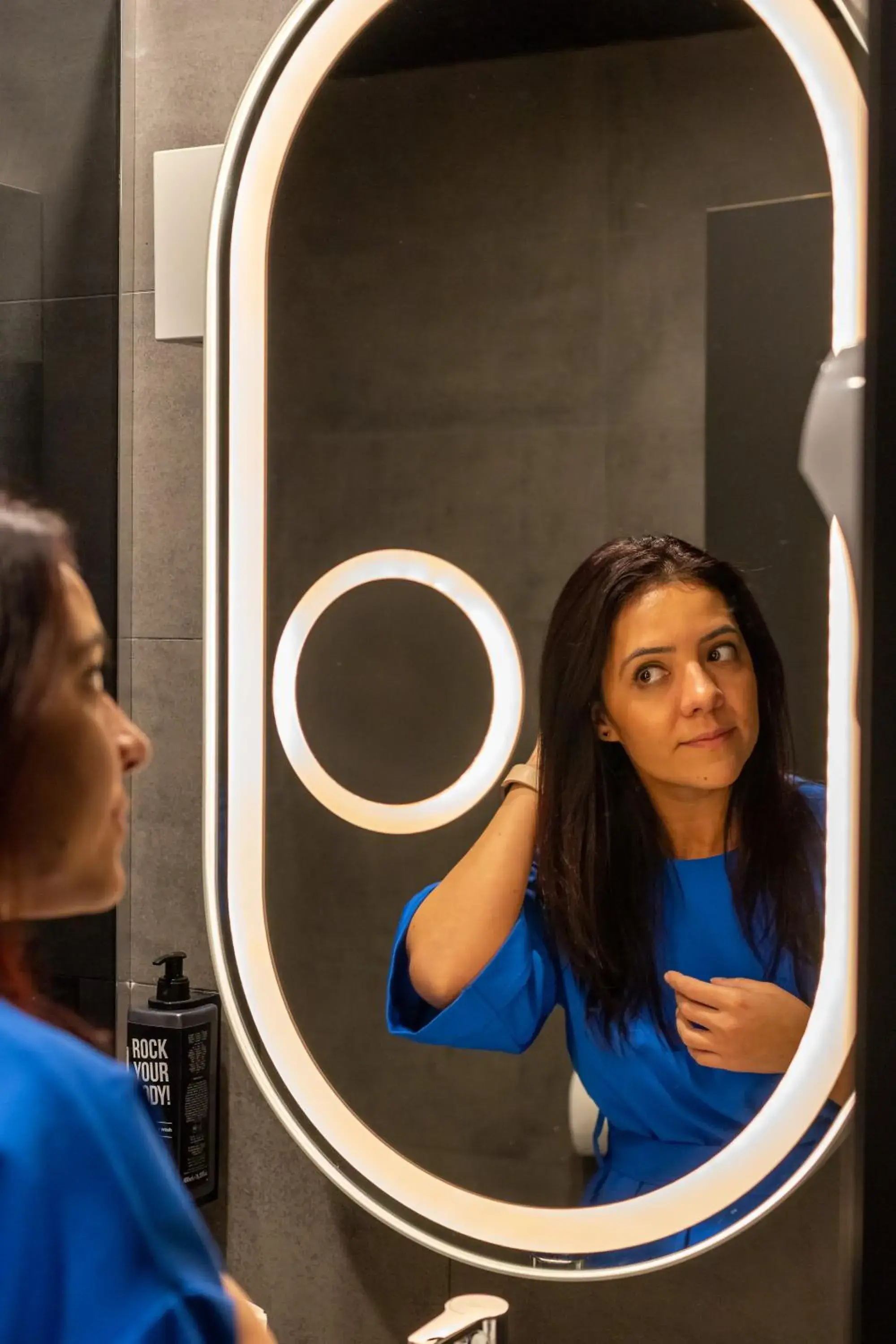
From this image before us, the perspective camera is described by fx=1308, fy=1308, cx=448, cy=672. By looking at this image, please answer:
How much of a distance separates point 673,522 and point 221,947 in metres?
0.47

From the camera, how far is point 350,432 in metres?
0.99

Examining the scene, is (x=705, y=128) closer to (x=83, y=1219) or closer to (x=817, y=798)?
(x=817, y=798)

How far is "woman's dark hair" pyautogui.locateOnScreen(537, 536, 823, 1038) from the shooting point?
2.84 ft

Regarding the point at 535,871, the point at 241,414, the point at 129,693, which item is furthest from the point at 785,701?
the point at 129,693

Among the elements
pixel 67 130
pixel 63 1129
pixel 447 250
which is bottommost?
Answer: pixel 63 1129

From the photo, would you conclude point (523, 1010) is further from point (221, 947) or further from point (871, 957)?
point (871, 957)

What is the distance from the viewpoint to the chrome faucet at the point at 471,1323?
3.01ft

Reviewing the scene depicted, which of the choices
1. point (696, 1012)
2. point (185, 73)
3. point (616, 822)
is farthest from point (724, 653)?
point (185, 73)

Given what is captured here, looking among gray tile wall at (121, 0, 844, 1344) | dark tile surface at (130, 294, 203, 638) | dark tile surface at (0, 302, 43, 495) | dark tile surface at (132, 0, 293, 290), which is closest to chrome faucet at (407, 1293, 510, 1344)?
gray tile wall at (121, 0, 844, 1344)

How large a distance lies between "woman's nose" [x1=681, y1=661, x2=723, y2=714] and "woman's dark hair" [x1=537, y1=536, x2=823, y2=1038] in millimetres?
31

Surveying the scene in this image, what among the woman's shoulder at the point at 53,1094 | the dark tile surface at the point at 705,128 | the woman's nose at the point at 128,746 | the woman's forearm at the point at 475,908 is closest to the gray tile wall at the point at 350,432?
the dark tile surface at the point at 705,128

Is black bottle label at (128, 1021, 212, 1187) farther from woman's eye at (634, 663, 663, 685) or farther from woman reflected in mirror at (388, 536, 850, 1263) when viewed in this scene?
woman's eye at (634, 663, 663, 685)

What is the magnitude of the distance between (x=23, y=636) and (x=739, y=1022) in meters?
0.54

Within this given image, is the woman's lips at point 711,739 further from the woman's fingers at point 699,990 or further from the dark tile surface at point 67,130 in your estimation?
the dark tile surface at point 67,130
